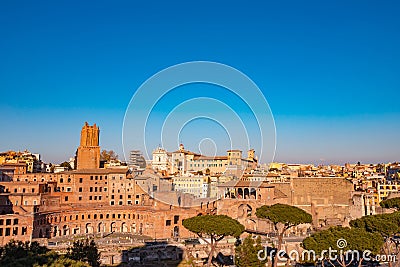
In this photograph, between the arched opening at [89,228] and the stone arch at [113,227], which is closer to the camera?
the arched opening at [89,228]

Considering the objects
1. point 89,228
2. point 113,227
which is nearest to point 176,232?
point 113,227

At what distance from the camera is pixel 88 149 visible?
6494cm

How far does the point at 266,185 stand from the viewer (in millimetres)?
50625

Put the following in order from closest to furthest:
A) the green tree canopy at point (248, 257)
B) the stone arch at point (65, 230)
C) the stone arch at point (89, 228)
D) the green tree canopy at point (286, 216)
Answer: the green tree canopy at point (248, 257) → the green tree canopy at point (286, 216) → the stone arch at point (65, 230) → the stone arch at point (89, 228)

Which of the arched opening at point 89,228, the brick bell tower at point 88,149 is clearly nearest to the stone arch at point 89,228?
the arched opening at point 89,228

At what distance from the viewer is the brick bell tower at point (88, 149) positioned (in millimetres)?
64375

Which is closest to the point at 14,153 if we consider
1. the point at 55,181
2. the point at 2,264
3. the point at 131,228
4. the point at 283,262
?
the point at 55,181

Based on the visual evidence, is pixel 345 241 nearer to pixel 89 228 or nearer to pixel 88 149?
pixel 89 228

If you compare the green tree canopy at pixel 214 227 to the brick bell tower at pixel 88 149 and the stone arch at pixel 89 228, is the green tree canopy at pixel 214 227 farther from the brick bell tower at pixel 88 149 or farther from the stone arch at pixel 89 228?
the brick bell tower at pixel 88 149

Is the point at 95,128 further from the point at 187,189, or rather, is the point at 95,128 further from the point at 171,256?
the point at 171,256

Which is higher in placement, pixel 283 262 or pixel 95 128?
pixel 95 128

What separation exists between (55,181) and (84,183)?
4141mm

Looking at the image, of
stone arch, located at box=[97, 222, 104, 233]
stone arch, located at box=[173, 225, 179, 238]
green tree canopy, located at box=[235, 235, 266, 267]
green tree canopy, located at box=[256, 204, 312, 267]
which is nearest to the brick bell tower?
stone arch, located at box=[97, 222, 104, 233]

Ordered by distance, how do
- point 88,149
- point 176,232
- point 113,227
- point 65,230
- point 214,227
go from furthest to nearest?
point 88,149 < point 113,227 < point 65,230 < point 176,232 < point 214,227
